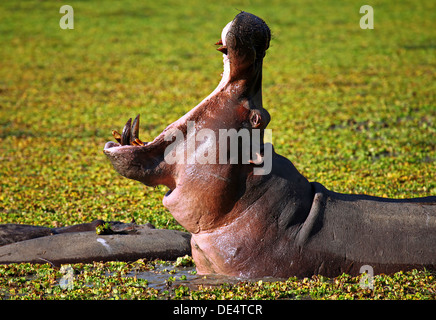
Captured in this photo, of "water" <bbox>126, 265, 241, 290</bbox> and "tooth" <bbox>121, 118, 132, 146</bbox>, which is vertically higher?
"tooth" <bbox>121, 118, 132, 146</bbox>

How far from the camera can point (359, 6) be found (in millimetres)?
24094

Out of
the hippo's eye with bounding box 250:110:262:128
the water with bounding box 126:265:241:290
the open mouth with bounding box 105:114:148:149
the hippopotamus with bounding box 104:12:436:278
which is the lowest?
the water with bounding box 126:265:241:290

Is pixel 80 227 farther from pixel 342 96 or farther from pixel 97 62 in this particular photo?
pixel 97 62

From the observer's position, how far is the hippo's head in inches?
198

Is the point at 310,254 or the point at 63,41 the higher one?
the point at 63,41

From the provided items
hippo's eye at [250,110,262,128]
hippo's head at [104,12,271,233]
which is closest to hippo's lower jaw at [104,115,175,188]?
hippo's head at [104,12,271,233]

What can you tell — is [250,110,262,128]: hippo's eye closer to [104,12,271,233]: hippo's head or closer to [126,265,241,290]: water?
[104,12,271,233]: hippo's head

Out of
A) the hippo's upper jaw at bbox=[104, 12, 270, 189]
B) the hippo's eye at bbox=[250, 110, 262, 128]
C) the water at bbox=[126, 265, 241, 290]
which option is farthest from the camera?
the water at bbox=[126, 265, 241, 290]

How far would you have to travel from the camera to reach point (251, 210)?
16.8ft

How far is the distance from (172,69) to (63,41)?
471 centimetres

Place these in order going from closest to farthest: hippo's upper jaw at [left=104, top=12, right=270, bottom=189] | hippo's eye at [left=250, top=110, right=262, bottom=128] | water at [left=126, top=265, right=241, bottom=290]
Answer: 1. hippo's upper jaw at [left=104, top=12, right=270, bottom=189]
2. hippo's eye at [left=250, top=110, right=262, bottom=128]
3. water at [left=126, top=265, right=241, bottom=290]

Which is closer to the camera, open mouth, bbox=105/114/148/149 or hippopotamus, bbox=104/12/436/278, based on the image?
hippopotamus, bbox=104/12/436/278

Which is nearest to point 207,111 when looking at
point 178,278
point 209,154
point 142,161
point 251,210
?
point 209,154

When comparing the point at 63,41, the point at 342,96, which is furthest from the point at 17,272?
the point at 63,41
